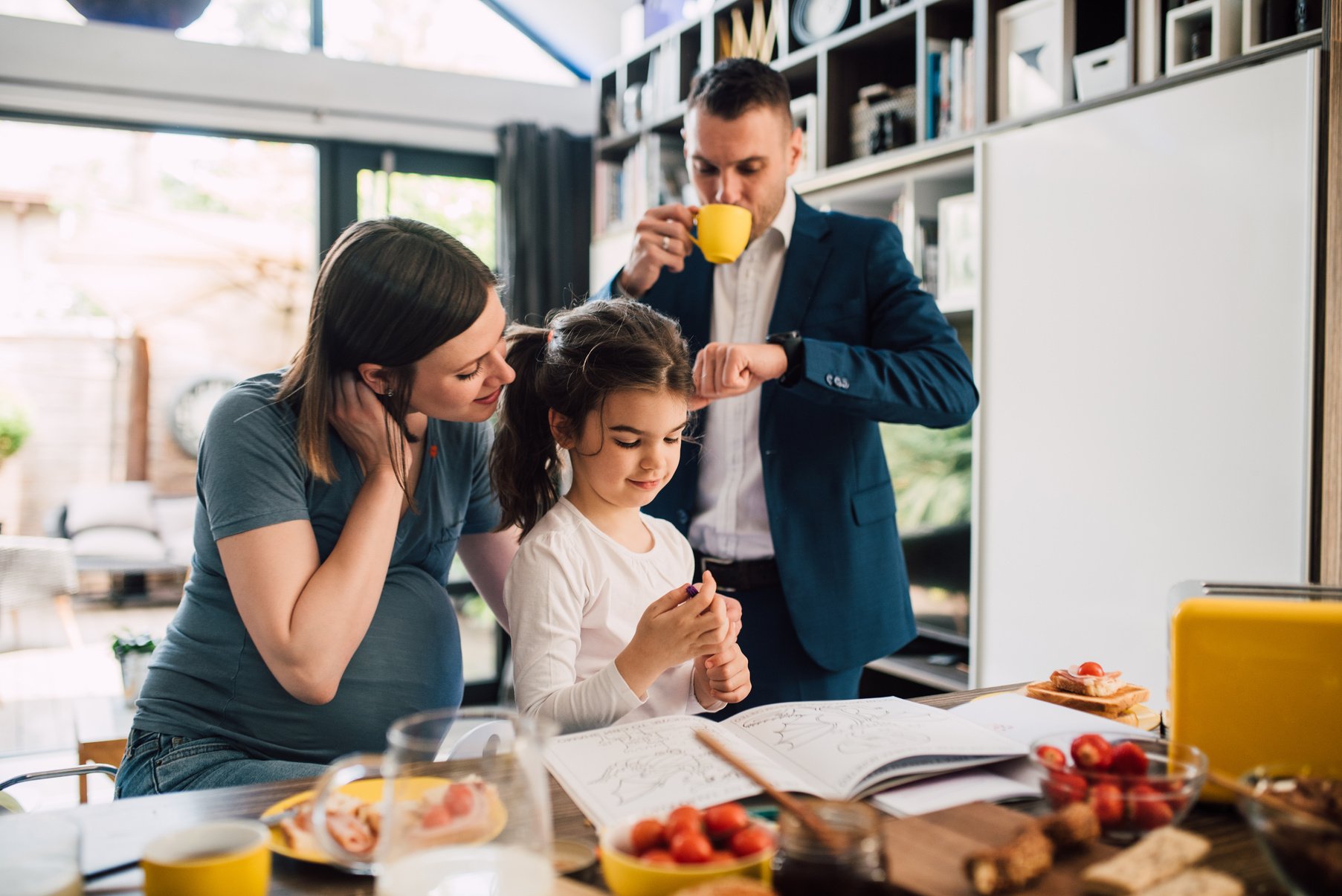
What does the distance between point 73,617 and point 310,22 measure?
391 cm

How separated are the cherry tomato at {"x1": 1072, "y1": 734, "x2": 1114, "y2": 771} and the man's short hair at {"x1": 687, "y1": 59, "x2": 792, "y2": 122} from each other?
4.24ft

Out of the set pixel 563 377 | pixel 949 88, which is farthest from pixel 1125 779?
pixel 949 88

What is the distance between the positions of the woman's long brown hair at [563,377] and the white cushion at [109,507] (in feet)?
18.2

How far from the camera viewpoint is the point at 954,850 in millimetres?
810

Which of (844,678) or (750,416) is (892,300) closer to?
(750,416)

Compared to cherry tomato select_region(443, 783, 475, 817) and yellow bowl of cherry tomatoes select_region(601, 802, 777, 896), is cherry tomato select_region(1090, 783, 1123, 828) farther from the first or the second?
cherry tomato select_region(443, 783, 475, 817)

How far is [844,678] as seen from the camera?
190 cm

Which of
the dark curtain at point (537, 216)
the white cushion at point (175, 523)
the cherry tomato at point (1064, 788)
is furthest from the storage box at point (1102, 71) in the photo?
the white cushion at point (175, 523)

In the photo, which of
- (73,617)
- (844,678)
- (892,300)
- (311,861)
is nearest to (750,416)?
(892,300)

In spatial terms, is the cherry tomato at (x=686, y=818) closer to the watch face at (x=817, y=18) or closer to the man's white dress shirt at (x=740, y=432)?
the man's white dress shirt at (x=740, y=432)

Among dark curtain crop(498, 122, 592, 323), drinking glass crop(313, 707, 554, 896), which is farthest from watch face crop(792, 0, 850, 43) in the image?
drinking glass crop(313, 707, 554, 896)

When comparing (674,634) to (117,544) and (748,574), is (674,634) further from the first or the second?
(117,544)

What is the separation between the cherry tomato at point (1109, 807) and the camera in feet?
2.72

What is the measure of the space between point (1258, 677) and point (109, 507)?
261 inches
